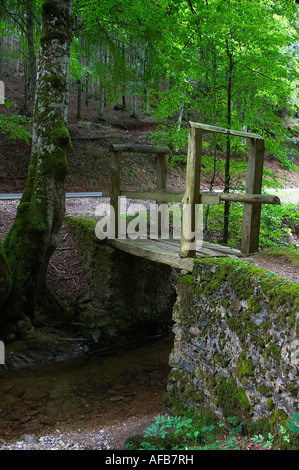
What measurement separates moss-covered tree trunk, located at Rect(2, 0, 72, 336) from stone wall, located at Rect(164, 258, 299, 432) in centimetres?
290

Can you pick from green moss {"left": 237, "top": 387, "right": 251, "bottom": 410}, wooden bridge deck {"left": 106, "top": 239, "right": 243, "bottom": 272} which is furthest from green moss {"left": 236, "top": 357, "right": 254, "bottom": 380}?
wooden bridge deck {"left": 106, "top": 239, "right": 243, "bottom": 272}

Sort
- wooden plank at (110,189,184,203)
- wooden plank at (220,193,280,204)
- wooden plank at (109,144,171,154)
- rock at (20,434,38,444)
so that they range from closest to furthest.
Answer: rock at (20,434,38,444), wooden plank at (220,193,280,204), wooden plank at (110,189,184,203), wooden plank at (109,144,171,154)

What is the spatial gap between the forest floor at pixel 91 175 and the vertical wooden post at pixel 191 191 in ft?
2.88

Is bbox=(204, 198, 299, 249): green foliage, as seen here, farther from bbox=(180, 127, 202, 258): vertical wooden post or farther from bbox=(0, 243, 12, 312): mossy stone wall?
bbox=(0, 243, 12, 312): mossy stone wall

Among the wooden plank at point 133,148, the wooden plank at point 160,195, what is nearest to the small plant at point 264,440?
the wooden plank at point 160,195

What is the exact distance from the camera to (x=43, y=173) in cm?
669

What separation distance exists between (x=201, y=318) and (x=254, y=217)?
1542mm

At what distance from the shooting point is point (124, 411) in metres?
5.19

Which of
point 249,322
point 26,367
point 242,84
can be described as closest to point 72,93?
point 242,84

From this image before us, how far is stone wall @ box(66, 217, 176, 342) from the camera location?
24.7 feet

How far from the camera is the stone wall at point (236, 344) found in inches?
134

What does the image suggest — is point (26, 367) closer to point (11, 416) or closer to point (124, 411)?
point (11, 416)

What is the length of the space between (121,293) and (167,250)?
7.27ft

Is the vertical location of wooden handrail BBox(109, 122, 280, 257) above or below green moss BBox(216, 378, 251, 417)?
above
